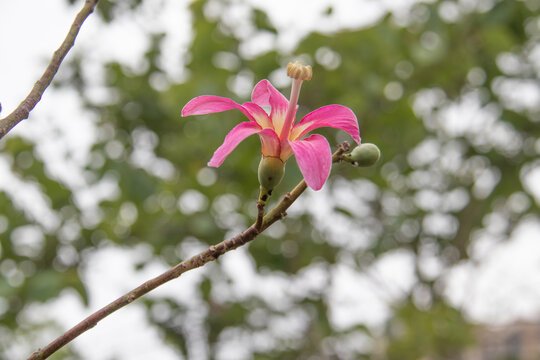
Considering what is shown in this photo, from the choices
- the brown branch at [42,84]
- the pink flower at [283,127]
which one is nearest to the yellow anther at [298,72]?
the pink flower at [283,127]

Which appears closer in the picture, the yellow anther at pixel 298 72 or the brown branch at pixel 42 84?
the brown branch at pixel 42 84

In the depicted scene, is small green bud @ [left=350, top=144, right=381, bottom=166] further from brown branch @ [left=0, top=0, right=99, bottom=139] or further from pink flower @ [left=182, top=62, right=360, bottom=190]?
brown branch @ [left=0, top=0, right=99, bottom=139]

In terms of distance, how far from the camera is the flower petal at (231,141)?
1.58 ft

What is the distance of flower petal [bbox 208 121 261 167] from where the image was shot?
48cm

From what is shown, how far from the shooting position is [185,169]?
9.08ft

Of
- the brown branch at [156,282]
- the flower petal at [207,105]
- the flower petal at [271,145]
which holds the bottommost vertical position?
the brown branch at [156,282]

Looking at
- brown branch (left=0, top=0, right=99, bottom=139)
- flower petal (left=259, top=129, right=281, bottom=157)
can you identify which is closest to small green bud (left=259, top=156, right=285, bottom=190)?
flower petal (left=259, top=129, right=281, bottom=157)

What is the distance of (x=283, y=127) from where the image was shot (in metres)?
0.55

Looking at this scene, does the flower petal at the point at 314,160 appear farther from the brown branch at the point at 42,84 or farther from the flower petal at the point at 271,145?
the brown branch at the point at 42,84

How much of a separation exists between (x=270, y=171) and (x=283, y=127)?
0.16ft

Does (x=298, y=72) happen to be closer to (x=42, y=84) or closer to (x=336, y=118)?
(x=336, y=118)

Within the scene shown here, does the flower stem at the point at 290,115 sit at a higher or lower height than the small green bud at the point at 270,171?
higher

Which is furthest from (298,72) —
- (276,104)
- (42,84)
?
(42,84)

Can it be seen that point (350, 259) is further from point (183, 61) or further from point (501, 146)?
point (183, 61)
